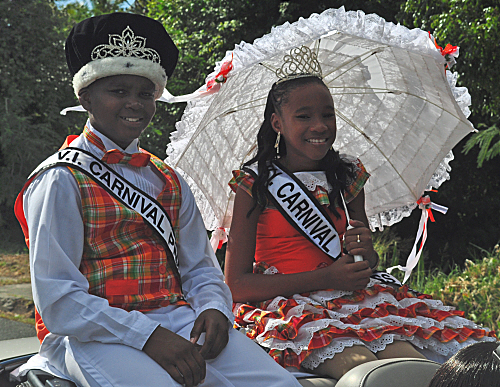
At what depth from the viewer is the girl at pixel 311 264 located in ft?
7.22

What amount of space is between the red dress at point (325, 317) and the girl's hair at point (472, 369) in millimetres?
750

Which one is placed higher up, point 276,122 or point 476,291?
point 276,122

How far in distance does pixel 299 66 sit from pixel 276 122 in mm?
297

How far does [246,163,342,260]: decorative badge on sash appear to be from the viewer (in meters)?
2.60

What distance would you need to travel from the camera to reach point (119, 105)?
6.67 feet

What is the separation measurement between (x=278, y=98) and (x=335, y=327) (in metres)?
1.17

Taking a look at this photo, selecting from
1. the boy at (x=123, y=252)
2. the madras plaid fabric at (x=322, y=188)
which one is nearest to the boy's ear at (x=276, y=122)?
the madras plaid fabric at (x=322, y=188)

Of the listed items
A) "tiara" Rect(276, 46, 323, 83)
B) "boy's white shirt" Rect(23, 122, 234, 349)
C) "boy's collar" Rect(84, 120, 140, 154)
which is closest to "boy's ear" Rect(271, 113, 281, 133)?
"tiara" Rect(276, 46, 323, 83)

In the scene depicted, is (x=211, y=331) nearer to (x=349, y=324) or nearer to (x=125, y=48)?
(x=349, y=324)

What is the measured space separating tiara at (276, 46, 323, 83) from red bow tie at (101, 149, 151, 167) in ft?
3.14

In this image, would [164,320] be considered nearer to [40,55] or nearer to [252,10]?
[252,10]

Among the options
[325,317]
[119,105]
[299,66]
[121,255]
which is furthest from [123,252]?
[299,66]

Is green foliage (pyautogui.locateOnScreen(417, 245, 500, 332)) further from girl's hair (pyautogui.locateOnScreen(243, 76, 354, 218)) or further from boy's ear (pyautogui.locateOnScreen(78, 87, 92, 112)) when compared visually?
boy's ear (pyautogui.locateOnScreen(78, 87, 92, 112))

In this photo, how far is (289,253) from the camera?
267 cm
